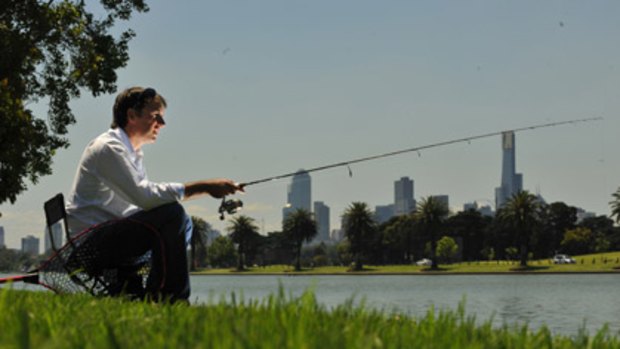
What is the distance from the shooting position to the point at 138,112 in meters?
5.95

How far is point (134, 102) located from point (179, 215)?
3.26ft

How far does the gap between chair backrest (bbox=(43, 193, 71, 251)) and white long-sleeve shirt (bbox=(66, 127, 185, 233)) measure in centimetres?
9

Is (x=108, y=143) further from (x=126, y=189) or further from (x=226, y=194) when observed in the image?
(x=226, y=194)

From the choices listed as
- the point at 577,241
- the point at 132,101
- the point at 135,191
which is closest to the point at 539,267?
the point at 577,241

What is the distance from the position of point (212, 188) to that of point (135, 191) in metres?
0.69

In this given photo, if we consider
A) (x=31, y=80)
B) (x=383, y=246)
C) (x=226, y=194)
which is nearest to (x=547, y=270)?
(x=383, y=246)

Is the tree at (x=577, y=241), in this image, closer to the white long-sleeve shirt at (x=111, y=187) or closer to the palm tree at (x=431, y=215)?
the palm tree at (x=431, y=215)

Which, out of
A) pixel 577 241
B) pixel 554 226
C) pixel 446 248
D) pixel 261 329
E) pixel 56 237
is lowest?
pixel 261 329

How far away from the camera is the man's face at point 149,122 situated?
5.95 m

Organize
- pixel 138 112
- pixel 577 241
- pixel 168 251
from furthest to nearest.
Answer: pixel 577 241 → pixel 138 112 → pixel 168 251

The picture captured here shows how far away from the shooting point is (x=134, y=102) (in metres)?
5.98

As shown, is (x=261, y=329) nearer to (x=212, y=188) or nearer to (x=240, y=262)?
(x=212, y=188)

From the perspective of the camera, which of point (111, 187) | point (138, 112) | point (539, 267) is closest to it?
point (111, 187)

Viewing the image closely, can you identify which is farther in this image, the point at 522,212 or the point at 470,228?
the point at 470,228
